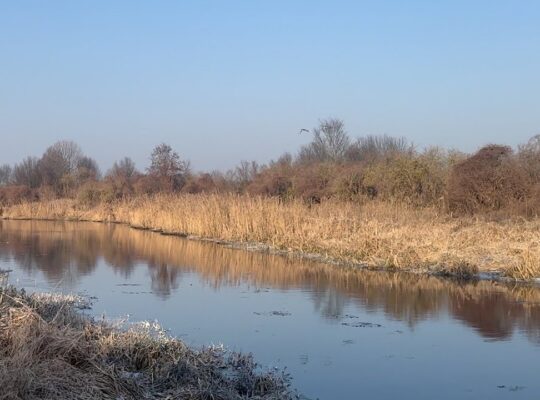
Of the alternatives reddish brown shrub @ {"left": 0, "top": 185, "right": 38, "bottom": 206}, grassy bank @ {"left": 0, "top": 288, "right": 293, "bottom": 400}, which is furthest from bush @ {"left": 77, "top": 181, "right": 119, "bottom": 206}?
grassy bank @ {"left": 0, "top": 288, "right": 293, "bottom": 400}

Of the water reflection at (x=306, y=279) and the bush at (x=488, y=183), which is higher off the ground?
the bush at (x=488, y=183)

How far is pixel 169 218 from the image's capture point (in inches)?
1037

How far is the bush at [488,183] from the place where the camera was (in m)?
19.5

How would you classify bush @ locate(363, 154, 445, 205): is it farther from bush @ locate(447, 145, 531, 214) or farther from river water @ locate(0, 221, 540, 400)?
river water @ locate(0, 221, 540, 400)

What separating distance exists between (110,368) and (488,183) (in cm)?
1687

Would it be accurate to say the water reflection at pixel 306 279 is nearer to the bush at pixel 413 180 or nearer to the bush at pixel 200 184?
the bush at pixel 413 180

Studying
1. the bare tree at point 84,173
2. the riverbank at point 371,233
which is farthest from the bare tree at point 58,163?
the riverbank at point 371,233

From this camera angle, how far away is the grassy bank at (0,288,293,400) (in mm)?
4840

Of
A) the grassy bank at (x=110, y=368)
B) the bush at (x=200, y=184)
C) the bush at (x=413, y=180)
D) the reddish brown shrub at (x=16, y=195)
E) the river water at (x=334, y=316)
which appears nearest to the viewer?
the grassy bank at (x=110, y=368)

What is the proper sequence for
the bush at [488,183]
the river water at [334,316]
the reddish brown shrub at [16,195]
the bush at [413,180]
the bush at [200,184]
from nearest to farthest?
1. the river water at [334,316]
2. the bush at [488,183]
3. the bush at [413,180]
4. the bush at [200,184]
5. the reddish brown shrub at [16,195]

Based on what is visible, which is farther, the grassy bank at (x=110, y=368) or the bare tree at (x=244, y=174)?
the bare tree at (x=244, y=174)

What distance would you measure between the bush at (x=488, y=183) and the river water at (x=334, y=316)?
6.93 m

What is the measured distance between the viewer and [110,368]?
5309 mm

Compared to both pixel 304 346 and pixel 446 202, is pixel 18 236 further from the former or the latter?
pixel 304 346
